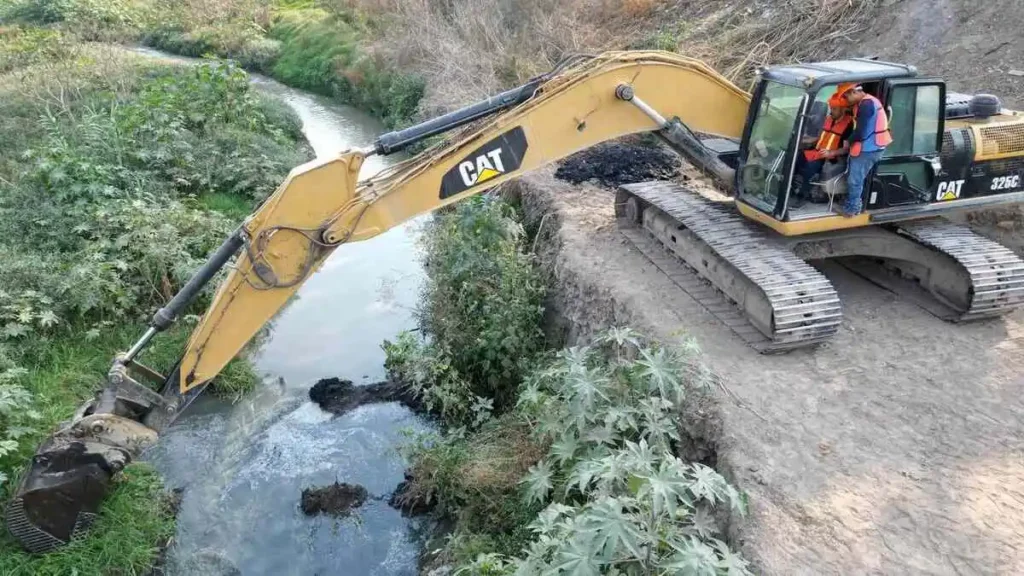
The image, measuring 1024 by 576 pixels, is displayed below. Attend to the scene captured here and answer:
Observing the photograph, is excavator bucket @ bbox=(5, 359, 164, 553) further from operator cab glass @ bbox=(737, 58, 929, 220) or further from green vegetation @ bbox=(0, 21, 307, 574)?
operator cab glass @ bbox=(737, 58, 929, 220)

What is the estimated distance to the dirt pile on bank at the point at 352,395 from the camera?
7672 millimetres

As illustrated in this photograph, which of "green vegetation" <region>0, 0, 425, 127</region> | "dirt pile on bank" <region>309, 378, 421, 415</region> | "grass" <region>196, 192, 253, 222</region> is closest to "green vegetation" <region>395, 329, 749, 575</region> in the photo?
"dirt pile on bank" <region>309, 378, 421, 415</region>

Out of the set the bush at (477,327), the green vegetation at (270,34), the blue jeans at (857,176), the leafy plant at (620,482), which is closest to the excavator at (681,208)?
the blue jeans at (857,176)

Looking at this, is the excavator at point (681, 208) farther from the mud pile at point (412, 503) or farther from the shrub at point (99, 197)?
the mud pile at point (412, 503)

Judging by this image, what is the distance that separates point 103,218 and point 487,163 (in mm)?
6329

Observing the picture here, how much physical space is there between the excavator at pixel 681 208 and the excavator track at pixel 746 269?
0.7 inches

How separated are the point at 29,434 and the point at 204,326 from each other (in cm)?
268

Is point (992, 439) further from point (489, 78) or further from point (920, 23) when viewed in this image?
point (489, 78)

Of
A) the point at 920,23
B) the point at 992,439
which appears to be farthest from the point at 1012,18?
the point at 992,439

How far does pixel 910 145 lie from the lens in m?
6.00

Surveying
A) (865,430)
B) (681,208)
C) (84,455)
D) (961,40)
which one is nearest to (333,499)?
(84,455)

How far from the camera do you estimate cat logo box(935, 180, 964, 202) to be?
6.21 metres

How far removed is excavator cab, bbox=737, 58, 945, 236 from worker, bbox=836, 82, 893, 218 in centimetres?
11

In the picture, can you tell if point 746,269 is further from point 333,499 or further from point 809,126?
point 333,499
